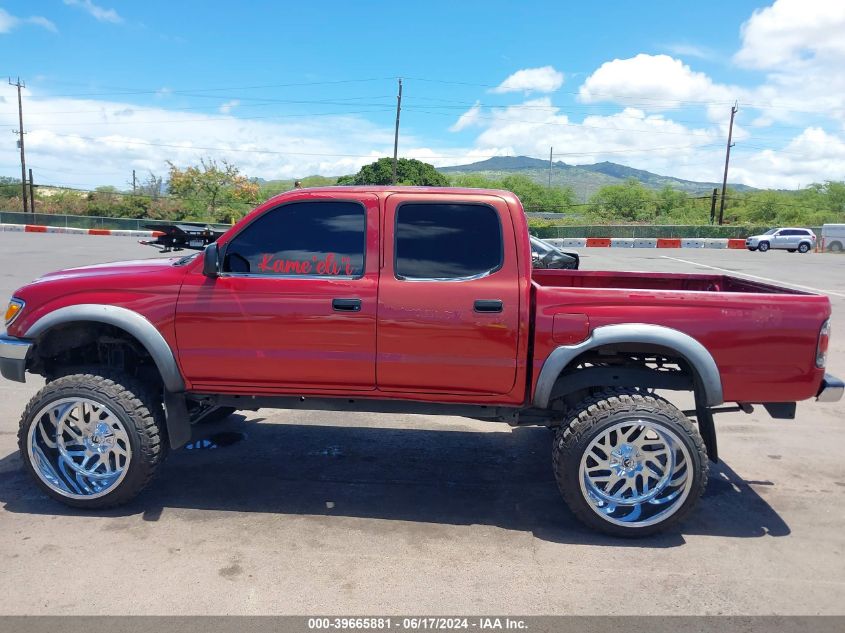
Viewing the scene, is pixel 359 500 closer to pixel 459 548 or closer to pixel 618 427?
pixel 459 548

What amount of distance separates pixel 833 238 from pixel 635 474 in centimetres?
4109

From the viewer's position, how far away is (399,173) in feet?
188

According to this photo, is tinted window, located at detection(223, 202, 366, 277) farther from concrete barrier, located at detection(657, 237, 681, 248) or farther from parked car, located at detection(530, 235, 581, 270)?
concrete barrier, located at detection(657, 237, 681, 248)

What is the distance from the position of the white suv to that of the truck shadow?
38513mm

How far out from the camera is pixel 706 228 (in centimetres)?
4591

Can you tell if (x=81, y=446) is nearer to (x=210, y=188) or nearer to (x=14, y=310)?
(x=14, y=310)

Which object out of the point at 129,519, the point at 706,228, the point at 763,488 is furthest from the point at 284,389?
the point at 706,228

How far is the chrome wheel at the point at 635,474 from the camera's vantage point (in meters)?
3.79

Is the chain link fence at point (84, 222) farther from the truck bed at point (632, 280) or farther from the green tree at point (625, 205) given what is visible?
the green tree at point (625, 205)

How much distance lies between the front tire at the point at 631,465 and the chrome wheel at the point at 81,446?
8.88ft

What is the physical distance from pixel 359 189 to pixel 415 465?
7.04 ft

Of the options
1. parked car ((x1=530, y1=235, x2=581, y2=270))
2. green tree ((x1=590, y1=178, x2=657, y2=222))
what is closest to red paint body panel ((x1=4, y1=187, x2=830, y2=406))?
parked car ((x1=530, y1=235, x2=581, y2=270))

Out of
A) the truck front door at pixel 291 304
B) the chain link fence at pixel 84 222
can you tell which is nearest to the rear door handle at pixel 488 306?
the truck front door at pixel 291 304

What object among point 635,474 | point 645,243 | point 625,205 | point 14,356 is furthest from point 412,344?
point 625,205
